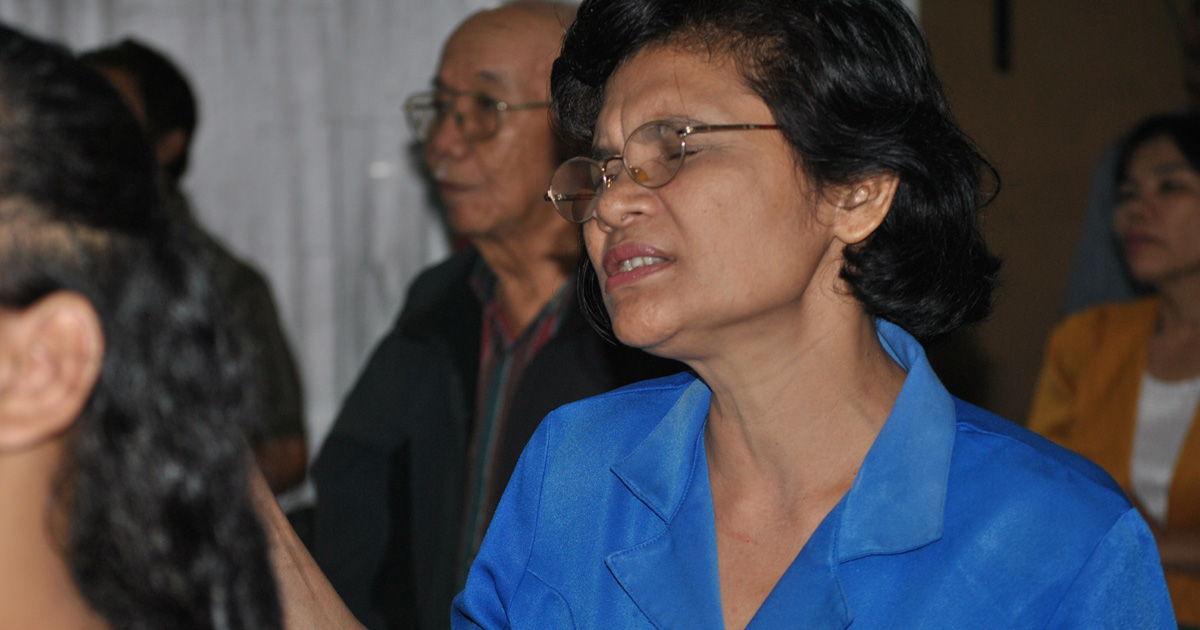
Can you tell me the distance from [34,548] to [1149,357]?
2.98m

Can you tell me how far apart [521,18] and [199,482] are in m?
1.82

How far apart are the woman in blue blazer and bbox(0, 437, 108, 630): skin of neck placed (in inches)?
25.0

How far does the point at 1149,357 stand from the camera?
9.89ft

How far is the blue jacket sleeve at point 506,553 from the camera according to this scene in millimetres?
1402

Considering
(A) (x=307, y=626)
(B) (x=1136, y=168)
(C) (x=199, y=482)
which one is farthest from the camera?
(B) (x=1136, y=168)

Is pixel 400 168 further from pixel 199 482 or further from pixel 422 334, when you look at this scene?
pixel 199 482

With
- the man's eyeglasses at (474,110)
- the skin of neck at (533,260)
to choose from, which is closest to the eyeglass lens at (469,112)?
the man's eyeglasses at (474,110)

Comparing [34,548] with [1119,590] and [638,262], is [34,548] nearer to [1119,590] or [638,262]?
[638,262]

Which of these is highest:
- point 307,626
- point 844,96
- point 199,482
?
point 844,96

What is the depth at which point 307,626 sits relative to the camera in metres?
1.14

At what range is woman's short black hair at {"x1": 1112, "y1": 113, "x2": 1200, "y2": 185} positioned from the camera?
3154 millimetres

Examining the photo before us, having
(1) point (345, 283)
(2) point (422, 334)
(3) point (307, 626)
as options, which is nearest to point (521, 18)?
(2) point (422, 334)

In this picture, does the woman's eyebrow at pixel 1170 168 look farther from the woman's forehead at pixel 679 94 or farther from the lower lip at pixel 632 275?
the lower lip at pixel 632 275

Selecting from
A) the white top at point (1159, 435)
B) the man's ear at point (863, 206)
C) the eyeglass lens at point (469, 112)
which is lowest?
the white top at point (1159, 435)
